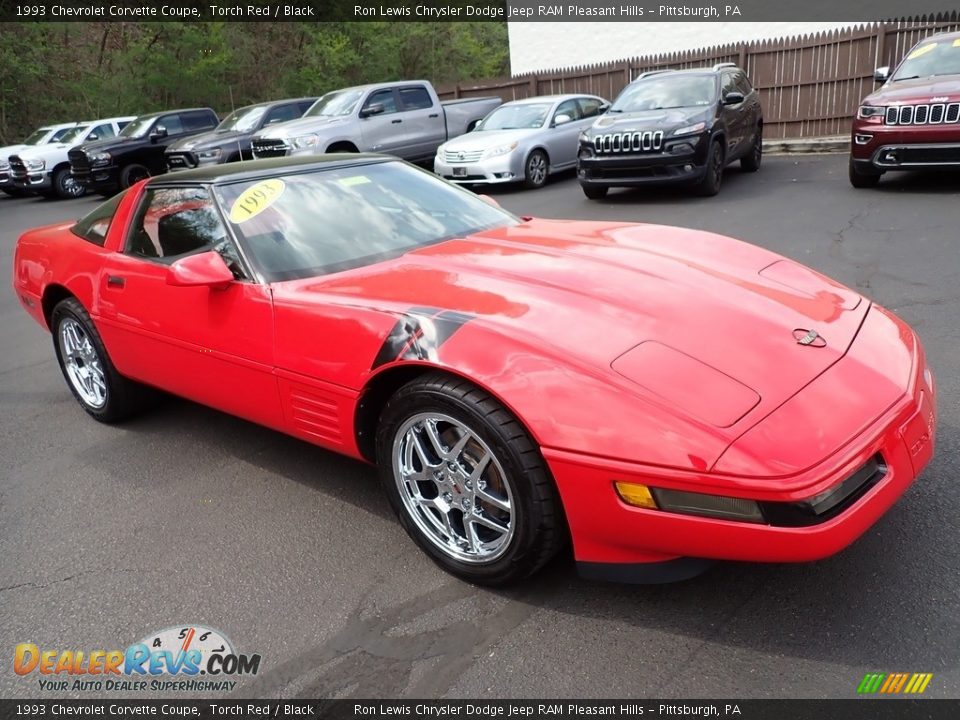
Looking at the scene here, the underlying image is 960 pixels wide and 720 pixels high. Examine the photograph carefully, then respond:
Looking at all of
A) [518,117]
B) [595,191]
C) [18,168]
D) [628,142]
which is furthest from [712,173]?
[18,168]

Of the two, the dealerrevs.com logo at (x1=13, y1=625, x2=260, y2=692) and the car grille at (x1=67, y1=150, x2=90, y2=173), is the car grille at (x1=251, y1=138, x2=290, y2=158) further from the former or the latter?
the dealerrevs.com logo at (x1=13, y1=625, x2=260, y2=692)

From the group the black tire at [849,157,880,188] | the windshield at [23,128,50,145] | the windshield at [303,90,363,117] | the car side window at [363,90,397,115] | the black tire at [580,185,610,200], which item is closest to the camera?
the black tire at [849,157,880,188]

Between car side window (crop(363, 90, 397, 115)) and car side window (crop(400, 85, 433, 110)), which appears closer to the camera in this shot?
car side window (crop(363, 90, 397, 115))

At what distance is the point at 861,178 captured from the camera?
8859 mm

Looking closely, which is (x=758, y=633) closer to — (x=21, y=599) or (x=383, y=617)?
(x=383, y=617)

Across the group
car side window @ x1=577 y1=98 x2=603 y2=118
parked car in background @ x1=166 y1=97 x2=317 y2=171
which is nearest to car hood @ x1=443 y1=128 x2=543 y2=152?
car side window @ x1=577 y1=98 x2=603 y2=118

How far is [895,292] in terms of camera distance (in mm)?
5227

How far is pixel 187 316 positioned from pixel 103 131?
1823cm

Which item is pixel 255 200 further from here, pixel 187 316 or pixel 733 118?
pixel 733 118

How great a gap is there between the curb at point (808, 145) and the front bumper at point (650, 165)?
4831mm

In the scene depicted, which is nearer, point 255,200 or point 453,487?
point 453,487

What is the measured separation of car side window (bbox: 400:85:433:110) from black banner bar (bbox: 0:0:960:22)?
24.8 ft

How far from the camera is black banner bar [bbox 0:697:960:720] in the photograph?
192 cm

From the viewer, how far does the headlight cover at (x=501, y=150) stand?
11.5 m
